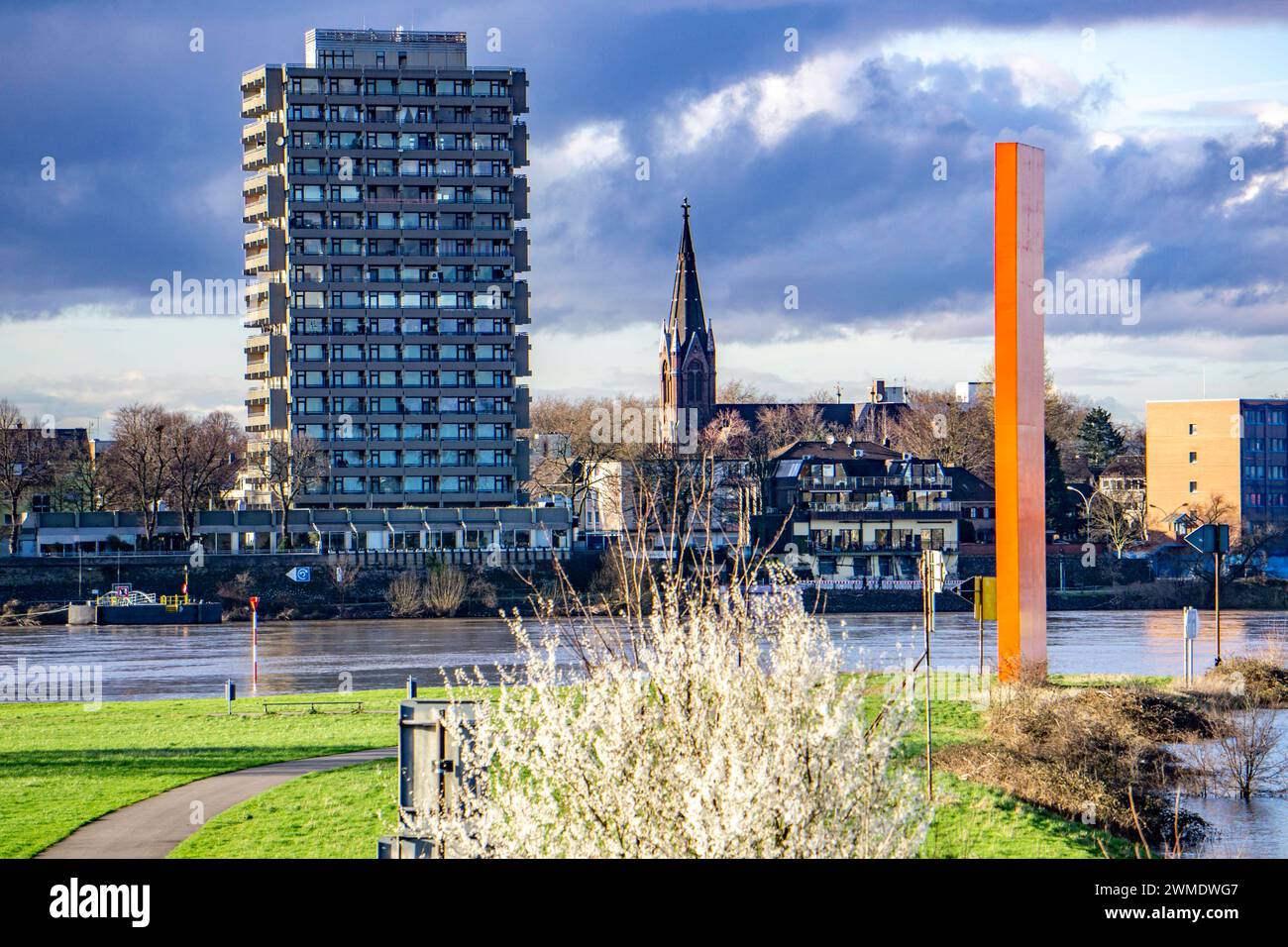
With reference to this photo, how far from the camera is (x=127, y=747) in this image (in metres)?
24.2

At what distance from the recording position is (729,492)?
9625cm

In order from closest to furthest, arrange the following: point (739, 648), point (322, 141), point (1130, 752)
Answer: point (739, 648) → point (1130, 752) → point (322, 141)

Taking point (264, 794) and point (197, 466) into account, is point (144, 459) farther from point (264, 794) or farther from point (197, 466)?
point (264, 794)

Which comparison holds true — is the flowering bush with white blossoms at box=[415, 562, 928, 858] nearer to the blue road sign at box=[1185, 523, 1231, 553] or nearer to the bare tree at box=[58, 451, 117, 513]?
the blue road sign at box=[1185, 523, 1231, 553]

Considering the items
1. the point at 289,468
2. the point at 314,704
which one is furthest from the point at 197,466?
the point at 314,704

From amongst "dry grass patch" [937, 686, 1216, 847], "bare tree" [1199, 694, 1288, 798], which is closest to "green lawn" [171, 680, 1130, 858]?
"dry grass patch" [937, 686, 1216, 847]

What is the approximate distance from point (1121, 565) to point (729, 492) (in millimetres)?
24901

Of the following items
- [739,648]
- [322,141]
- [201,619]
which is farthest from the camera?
[322,141]

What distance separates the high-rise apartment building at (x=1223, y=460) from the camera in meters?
104

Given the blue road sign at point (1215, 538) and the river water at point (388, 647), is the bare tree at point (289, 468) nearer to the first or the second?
the river water at point (388, 647)

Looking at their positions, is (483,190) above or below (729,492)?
above

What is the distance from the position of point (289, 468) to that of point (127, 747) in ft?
245
